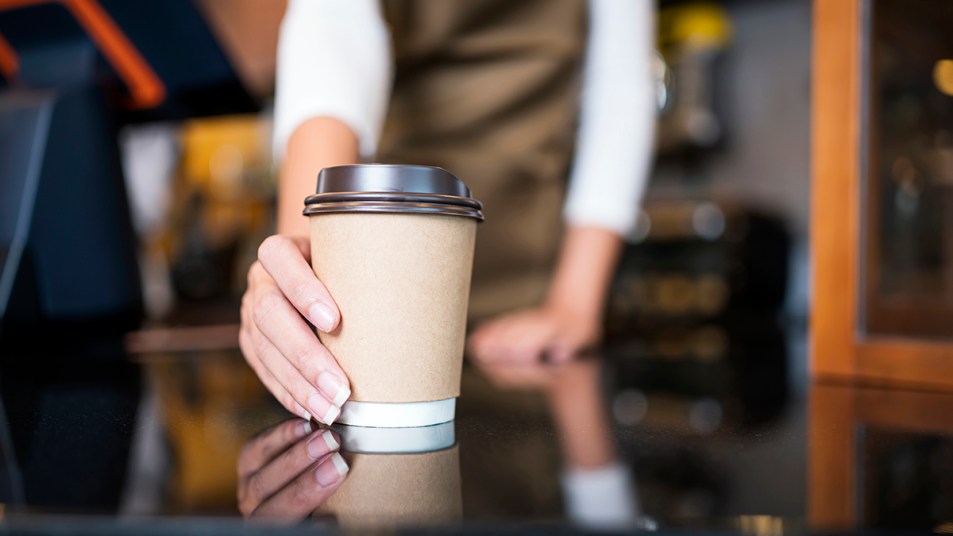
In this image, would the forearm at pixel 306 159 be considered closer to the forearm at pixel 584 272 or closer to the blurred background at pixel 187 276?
the blurred background at pixel 187 276

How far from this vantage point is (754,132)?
110 inches

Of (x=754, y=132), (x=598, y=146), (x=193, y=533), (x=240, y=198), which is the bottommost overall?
(x=193, y=533)

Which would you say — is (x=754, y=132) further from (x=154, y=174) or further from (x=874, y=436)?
(x=874, y=436)

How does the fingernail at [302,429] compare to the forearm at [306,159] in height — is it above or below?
below

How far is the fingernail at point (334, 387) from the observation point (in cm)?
40

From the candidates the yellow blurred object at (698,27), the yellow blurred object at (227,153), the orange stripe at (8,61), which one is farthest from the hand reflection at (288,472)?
the yellow blurred object at (227,153)

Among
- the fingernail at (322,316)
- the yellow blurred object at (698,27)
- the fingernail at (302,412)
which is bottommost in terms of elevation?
the fingernail at (302,412)

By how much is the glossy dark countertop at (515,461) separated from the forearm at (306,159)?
140 millimetres

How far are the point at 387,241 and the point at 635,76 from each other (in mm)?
835

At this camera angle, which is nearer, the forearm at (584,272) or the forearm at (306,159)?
the forearm at (306,159)

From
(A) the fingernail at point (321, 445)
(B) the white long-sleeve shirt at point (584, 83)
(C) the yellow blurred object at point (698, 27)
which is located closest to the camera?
(A) the fingernail at point (321, 445)

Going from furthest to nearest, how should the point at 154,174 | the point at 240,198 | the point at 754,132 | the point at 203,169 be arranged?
1. the point at 203,169
2. the point at 240,198
3. the point at 754,132
4. the point at 154,174

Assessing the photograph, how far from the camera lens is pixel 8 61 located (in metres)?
0.93

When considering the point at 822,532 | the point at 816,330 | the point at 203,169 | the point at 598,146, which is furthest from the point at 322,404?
the point at 203,169
